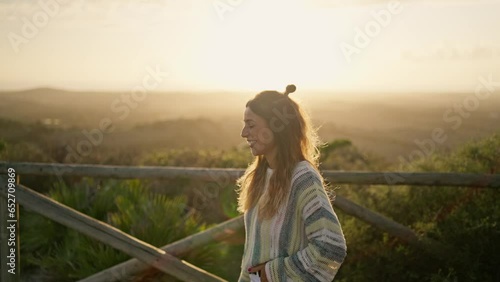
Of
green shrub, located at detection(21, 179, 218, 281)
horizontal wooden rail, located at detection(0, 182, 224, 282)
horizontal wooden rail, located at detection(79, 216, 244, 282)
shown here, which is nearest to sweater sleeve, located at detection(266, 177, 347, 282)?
horizontal wooden rail, located at detection(0, 182, 224, 282)

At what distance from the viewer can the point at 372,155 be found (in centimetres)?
1223

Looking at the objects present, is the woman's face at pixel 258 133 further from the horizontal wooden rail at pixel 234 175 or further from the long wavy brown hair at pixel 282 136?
the horizontal wooden rail at pixel 234 175

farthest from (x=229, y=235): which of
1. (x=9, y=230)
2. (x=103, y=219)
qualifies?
(x=103, y=219)

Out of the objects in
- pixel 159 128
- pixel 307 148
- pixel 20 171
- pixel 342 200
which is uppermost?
pixel 307 148

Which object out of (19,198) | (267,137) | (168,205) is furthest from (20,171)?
(267,137)

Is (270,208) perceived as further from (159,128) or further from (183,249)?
(159,128)

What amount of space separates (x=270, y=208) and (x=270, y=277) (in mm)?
303

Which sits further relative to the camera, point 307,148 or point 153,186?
point 153,186

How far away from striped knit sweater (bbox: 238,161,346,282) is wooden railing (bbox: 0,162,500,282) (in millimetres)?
2043

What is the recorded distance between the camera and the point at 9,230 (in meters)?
5.47

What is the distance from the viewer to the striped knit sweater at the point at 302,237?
2.70m

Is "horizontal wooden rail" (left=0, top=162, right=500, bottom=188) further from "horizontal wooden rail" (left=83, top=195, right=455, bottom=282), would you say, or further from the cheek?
the cheek

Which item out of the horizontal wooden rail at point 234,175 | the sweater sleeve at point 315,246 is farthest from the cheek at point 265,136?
the horizontal wooden rail at point 234,175

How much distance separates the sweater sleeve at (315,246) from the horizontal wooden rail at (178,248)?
93.0 inches
